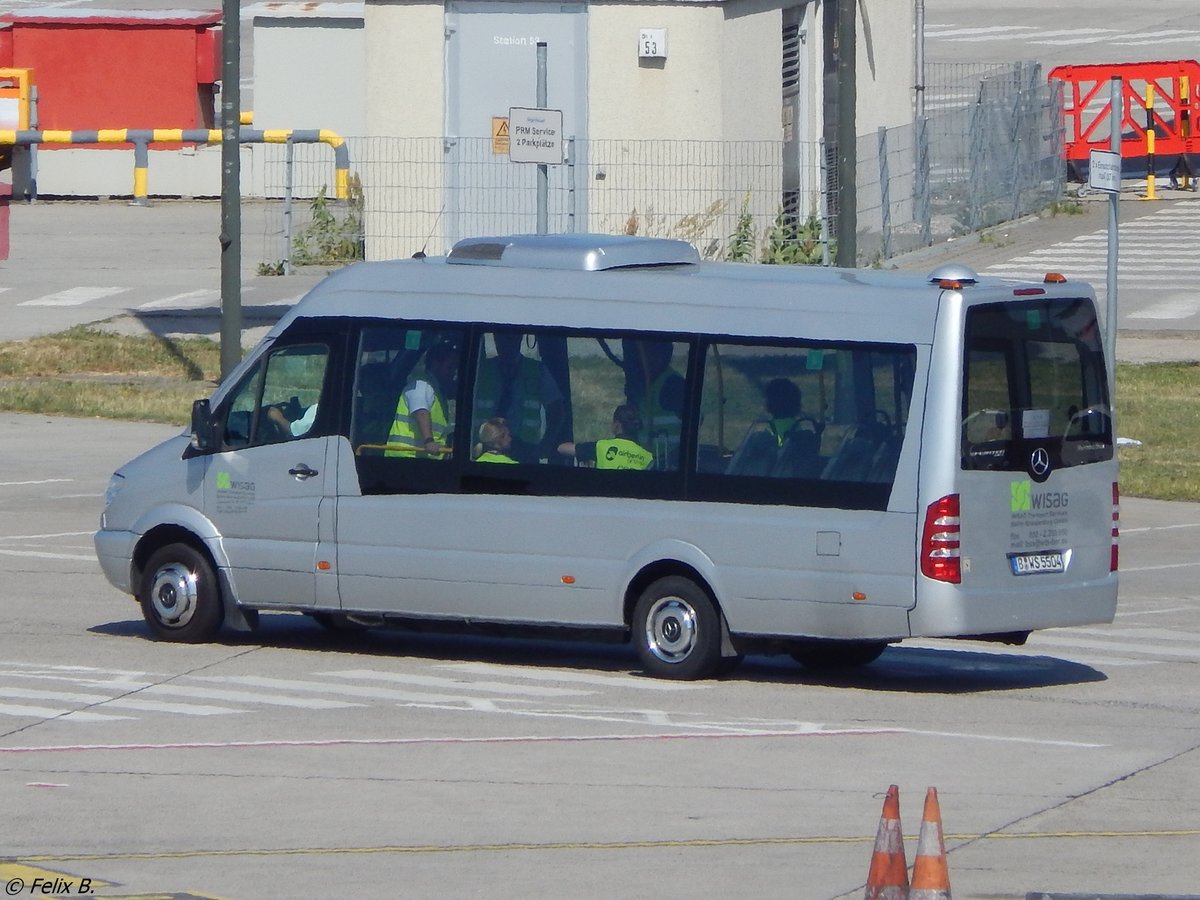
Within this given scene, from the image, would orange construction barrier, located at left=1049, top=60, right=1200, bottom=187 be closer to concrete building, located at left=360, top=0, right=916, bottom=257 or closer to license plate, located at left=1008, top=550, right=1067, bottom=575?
concrete building, located at left=360, top=0, right=916, bottom=257

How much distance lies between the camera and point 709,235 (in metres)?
29.5

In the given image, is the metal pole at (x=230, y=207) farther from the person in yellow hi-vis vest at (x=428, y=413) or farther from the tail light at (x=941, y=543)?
the tail light at (x=941, y=543)

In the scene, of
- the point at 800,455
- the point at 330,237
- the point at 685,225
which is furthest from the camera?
the point at 330,237

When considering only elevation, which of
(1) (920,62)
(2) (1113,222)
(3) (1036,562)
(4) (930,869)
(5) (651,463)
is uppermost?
(1) (920,62)

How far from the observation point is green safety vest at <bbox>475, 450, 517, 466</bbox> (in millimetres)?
12328

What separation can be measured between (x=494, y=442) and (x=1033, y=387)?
110 inches

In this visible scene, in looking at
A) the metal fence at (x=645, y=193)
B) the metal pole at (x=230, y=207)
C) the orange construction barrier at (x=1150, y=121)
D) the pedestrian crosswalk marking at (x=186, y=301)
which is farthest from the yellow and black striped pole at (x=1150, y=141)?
the metal pole at (x=230, y=207)

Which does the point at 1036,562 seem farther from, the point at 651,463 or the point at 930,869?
the point at 930,869

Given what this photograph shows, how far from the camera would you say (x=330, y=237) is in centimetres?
3225

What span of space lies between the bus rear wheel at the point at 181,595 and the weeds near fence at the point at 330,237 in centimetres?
1810

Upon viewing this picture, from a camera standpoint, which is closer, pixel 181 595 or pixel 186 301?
pixel 181 595

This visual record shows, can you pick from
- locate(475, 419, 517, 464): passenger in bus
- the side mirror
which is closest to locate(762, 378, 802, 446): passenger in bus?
locate(475, 419, 517, 464): passenger in bus

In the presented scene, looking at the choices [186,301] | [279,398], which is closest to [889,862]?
[279,398]

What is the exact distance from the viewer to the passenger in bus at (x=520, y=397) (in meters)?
12.2
